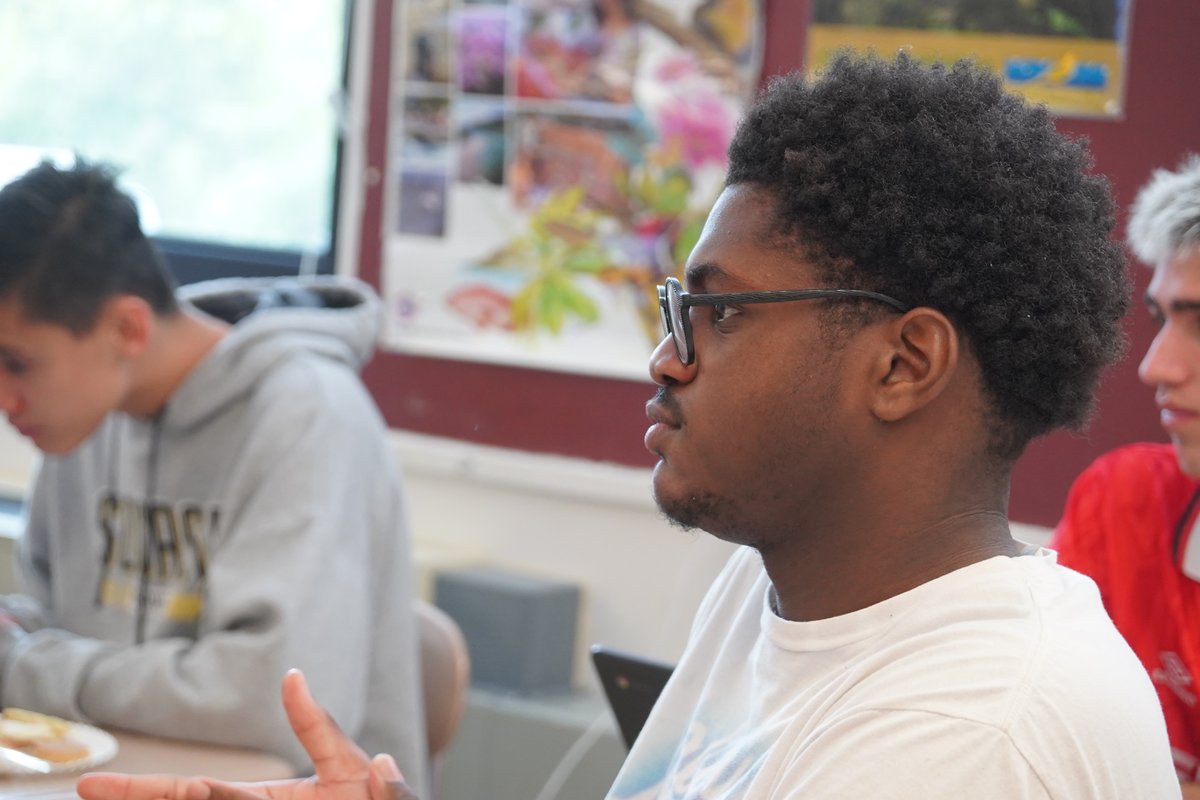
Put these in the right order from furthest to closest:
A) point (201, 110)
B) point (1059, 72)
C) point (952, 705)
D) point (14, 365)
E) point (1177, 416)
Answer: point (201, 110) → point (1059, 72) → point (14, 365) → point (1177, 416) → point (952, 705)

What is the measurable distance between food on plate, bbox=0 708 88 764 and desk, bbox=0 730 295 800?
0.10 ft

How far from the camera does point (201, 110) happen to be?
11.8ft

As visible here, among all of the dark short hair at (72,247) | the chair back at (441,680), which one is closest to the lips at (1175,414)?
the chair back at (441,680)

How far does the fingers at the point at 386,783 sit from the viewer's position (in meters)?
1.16

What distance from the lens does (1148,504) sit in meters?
1.81

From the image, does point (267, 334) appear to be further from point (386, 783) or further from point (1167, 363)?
point (1167, 363)

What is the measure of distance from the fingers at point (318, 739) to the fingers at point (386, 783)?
0.03m

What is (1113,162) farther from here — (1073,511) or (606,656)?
(606,656)

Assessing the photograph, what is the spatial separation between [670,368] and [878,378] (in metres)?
0.16

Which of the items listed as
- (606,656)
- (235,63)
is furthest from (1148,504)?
(235,63)

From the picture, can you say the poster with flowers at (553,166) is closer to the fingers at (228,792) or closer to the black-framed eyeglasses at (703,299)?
the black-framed eyeglasses at (703,299)

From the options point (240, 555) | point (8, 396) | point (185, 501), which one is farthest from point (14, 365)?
point (240, 555)

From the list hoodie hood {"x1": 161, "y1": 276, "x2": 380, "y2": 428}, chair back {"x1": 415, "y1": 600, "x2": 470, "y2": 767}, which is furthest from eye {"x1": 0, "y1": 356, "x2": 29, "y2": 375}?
chair back {"x1": 415, "y1": 600, "x2": 470, "y2": 767}

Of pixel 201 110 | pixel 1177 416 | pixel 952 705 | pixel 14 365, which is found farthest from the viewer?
pixel 201 110
